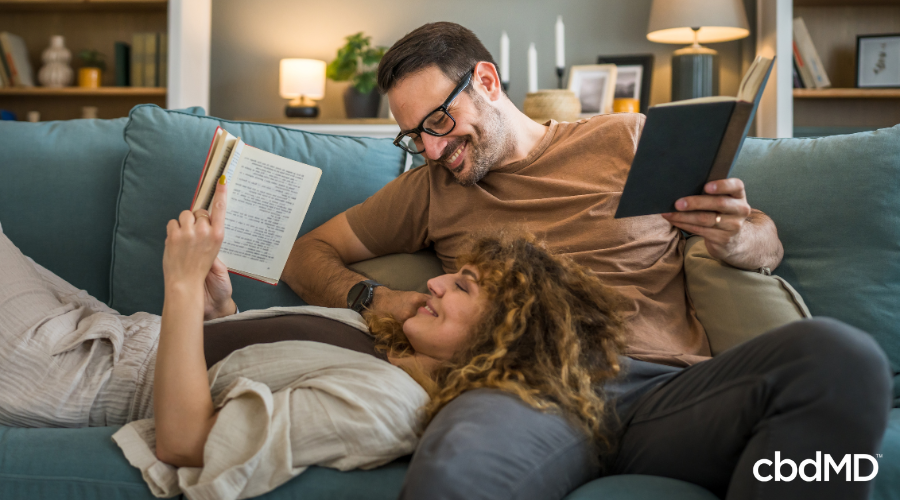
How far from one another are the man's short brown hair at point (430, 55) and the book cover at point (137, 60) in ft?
7.78

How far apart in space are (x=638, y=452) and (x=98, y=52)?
358 centimetres

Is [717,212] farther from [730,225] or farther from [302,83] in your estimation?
[302,83]

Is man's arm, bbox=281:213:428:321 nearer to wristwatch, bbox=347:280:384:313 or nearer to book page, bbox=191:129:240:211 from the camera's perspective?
wristwatch, bbox=347:280:384:313

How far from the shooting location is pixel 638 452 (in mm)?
952

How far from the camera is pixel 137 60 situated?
3.33 metres

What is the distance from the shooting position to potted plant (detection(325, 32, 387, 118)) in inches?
124

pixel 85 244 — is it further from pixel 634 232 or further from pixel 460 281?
pixel 634 232

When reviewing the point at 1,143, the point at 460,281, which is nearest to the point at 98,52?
the point at 1,143

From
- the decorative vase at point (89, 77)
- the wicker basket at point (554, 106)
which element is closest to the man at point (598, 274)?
the wicker basket at point (554, 106)

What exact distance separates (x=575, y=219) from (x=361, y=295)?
0.47 m

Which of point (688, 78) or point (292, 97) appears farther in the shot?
point (292, 97)

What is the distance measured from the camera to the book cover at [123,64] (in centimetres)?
334

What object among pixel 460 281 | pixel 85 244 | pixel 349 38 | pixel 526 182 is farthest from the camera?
pixel 349 38

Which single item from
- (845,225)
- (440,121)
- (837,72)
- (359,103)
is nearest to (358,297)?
(440,121)
